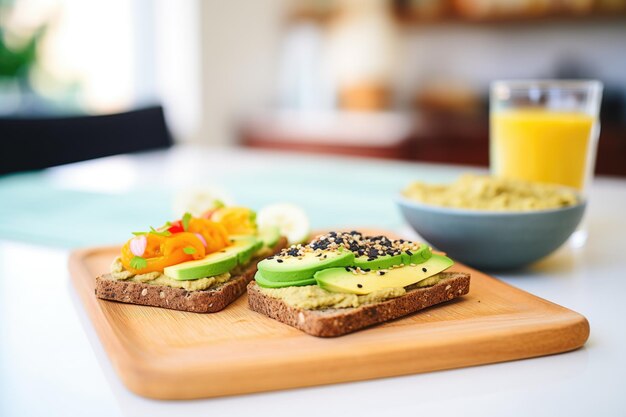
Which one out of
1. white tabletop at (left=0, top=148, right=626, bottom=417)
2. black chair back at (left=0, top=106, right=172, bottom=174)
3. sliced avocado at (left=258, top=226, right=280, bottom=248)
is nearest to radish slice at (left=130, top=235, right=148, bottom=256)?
white tabletop at (left=0, top=148, right=626, bottom=417)

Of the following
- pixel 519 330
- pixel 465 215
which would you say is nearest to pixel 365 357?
pixel 519 330

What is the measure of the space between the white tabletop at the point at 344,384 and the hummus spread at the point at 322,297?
0.13m

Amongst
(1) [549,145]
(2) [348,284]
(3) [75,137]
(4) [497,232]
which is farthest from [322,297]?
(3) [75,137]

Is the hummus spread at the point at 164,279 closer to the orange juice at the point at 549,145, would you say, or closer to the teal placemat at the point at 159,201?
the teal placemat at the point at 159,201

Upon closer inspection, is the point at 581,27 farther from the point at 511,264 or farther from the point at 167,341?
the point at 167,341

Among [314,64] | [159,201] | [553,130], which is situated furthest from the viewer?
[314,64]

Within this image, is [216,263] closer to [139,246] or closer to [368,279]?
[139,246]

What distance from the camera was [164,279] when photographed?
3.27ft

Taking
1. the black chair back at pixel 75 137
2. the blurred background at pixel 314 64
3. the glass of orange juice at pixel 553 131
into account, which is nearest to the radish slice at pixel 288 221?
the glass of orange juice at pixel 553 131

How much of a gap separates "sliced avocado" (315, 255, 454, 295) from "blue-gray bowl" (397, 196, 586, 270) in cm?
23

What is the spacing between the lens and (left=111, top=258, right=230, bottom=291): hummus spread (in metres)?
0.97

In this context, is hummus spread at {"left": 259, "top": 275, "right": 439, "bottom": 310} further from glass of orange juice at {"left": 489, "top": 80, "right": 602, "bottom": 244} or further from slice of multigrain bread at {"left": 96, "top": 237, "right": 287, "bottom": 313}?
glass of orange juice at {"left": 489, "top": 80, "right": 602, "bottom": 244}

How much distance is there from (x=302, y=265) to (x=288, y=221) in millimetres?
418

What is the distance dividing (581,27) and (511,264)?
4.08 metres
